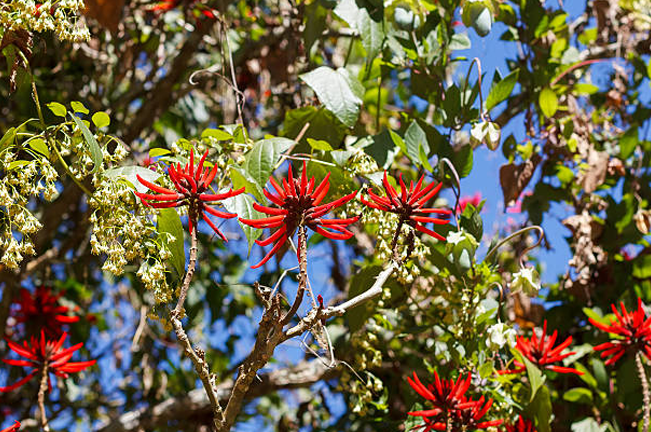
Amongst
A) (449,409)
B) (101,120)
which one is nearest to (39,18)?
(101,120)

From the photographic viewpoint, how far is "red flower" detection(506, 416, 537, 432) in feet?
3.83

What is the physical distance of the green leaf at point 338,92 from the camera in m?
1.23

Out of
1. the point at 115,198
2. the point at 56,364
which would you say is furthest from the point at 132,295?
the point at 115,198

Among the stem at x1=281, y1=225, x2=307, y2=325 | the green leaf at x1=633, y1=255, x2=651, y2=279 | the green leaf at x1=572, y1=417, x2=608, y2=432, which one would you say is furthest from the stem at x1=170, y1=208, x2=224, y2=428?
the green leaf at x1=633, y1=255, x2=651, y2=279

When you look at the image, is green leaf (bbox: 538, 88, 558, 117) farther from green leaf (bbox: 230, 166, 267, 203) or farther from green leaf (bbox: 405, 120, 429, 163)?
green leaf (bbox: 230, 166, 267, 203)

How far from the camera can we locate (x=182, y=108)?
7.73 ft

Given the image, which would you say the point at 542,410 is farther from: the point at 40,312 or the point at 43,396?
the point at 40,312

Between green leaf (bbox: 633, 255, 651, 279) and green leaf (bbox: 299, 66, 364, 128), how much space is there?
0.78 m

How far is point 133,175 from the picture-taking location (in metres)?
0.91

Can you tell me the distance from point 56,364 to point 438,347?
25.7 inches

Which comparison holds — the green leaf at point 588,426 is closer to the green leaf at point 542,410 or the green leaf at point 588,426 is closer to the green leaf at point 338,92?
the green leaf at point 542,410

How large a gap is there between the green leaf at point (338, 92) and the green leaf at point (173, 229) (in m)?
0.40

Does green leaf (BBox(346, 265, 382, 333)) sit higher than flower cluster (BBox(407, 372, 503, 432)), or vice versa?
green leaf (BBox(346, 265, 382, 333))

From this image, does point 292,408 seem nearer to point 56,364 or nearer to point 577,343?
point 577,343
